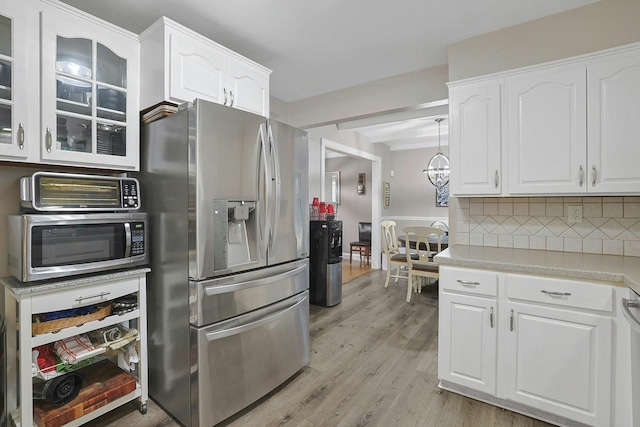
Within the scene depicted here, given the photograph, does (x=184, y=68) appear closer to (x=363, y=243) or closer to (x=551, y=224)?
(x=551, y=224)

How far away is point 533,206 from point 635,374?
3.91ft

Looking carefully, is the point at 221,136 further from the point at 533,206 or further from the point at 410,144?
the point at 410,144

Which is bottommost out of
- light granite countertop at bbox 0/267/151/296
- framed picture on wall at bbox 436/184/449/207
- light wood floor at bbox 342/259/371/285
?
light wood floor at bbox 342/259/371/285

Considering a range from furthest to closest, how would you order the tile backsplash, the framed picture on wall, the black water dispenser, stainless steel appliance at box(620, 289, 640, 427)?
the framed picture on wall
the black water dispenser
the tile backsplash
stainless steel appliance at box(620, 289, 640, 427)

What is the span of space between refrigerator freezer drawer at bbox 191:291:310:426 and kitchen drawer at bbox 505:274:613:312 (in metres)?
1.42

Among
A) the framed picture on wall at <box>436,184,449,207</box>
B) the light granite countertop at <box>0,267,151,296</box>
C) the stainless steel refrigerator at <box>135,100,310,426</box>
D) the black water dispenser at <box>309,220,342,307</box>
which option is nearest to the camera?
the light granite countertop at <box>0,267,151,296</box>

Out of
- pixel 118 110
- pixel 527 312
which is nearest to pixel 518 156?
pixel 527 312

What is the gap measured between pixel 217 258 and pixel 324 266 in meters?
2.34

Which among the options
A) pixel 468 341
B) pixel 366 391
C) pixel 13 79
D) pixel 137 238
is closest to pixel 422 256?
pixel 468 341

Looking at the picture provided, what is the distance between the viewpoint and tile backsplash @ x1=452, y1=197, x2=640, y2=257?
6.73ft

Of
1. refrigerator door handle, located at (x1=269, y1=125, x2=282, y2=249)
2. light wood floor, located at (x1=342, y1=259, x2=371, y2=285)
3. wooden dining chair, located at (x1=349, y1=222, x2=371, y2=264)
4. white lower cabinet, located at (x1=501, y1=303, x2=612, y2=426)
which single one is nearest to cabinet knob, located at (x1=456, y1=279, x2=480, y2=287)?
white lower cabinet, located at (x1=501, y1=303, x2=612, y2=426)

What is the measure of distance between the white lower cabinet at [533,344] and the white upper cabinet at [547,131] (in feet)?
2.24

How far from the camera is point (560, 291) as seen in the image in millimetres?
1720

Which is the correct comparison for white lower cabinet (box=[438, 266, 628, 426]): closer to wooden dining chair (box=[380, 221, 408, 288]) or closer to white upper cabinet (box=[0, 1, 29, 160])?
wooden dining chair (box=[380, 221, 408, 288])
